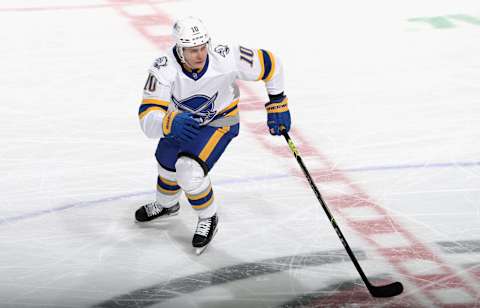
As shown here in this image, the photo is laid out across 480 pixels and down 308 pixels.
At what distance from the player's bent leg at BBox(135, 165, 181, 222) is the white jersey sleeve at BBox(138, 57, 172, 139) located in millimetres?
410

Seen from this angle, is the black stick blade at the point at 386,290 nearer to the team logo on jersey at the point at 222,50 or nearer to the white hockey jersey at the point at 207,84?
the white hockey jersey at the point at 207,84

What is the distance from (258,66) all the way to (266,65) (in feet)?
0.14

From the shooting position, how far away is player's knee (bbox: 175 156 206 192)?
3996mm

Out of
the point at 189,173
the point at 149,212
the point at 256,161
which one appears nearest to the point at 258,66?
the point at 189,173

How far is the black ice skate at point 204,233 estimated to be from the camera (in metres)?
4.13

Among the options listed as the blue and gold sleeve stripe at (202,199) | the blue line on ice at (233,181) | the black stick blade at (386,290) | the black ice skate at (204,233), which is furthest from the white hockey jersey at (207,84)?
the black stick blade at (386,290)

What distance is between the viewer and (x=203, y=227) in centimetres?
419

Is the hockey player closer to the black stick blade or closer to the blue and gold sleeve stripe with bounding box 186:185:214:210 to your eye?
the blue and gold sleeve stripe with bounding box 186:185:214:210

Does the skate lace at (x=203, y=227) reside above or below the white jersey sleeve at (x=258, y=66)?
below

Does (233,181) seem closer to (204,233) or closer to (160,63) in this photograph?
(204,233)

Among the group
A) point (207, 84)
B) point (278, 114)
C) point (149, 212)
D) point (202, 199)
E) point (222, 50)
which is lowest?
point (149, 212)

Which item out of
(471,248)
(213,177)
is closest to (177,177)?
(213,177)

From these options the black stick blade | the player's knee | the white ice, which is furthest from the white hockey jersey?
the black stick blade

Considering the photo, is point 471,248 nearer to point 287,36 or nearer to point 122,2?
point 287,36
